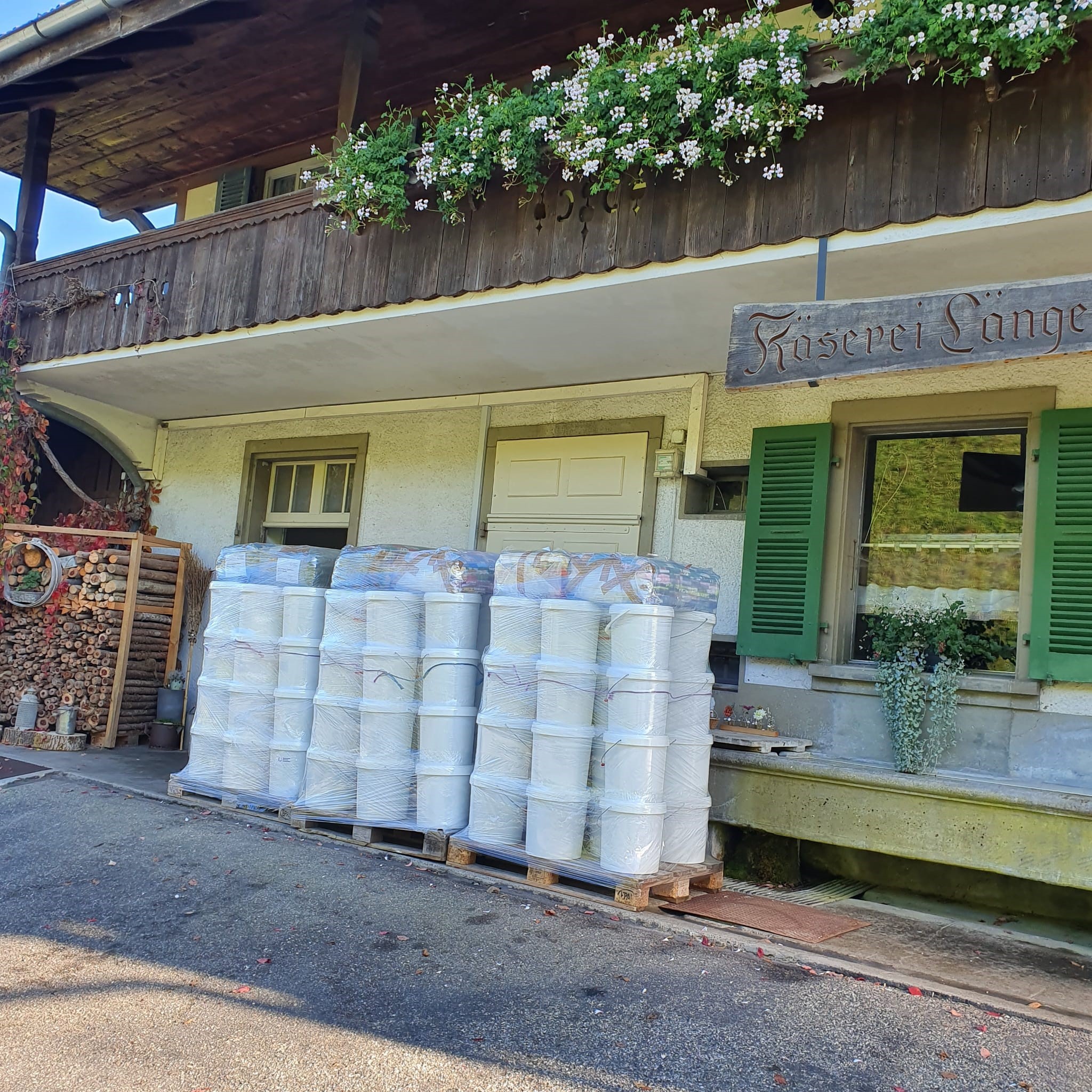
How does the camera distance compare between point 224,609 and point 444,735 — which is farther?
point 224,609

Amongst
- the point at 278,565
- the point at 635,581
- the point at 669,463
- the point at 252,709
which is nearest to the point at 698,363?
the point at 669,463

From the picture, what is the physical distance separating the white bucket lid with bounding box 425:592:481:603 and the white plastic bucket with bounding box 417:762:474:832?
3.07 ft

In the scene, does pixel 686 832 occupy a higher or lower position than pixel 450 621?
lower

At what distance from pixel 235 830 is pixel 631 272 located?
13.4 ft

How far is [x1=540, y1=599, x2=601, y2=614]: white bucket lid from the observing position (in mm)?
5148

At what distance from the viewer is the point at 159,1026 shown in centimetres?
343

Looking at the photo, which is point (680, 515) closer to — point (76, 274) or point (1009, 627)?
point (1009, 627)

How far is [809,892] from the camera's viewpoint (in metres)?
5.97

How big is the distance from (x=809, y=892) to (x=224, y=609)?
13.6 ft

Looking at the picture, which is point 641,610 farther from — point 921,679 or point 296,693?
point 296,693

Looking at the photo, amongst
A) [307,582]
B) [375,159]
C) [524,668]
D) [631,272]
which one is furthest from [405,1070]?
[375,159]

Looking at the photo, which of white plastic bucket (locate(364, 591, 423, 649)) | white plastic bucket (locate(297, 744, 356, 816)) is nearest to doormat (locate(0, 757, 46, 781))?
white plastic bucket (locate(297, 744, 356, 816))

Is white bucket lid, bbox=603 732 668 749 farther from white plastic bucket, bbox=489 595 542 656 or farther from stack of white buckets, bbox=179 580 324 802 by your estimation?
stack of white buckets, bbox=179 580 324 802

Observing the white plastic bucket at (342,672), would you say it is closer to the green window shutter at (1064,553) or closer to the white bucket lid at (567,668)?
the white bucket lid at (567,668)
